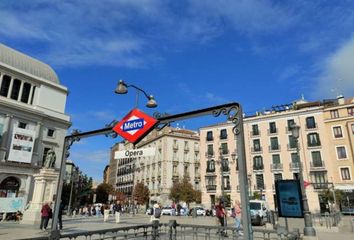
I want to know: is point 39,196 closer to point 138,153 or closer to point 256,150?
point 138,153

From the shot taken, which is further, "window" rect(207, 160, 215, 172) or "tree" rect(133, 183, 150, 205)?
"tree" rect(133, 183, 150, 205)

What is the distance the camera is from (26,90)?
131ft

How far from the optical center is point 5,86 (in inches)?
1473

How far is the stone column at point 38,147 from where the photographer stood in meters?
37.7

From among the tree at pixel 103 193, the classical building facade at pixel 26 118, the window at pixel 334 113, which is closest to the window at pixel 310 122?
the window at pixel 334 113

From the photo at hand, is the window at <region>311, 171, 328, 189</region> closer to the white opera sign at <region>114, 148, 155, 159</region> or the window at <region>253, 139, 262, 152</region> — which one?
the window at <region>253, 139, 262, 152</region>

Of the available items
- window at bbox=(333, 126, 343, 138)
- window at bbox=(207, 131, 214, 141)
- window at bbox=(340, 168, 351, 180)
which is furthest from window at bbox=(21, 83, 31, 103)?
window at bbox=(340, 168, 351, 180)

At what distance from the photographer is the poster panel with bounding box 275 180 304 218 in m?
10.8

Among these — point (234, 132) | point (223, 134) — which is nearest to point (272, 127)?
point (223, 134)

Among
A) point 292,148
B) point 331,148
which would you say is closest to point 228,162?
point 292,148

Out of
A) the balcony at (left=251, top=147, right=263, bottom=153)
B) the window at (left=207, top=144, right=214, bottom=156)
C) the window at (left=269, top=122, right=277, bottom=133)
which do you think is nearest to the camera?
the window at (left=269, top=122, right=277, bottom=133)

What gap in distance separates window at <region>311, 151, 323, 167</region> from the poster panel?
37319 millimetres

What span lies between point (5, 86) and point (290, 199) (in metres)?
37.6

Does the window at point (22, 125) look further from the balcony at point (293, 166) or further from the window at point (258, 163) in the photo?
the balcony at point (293, 166)
